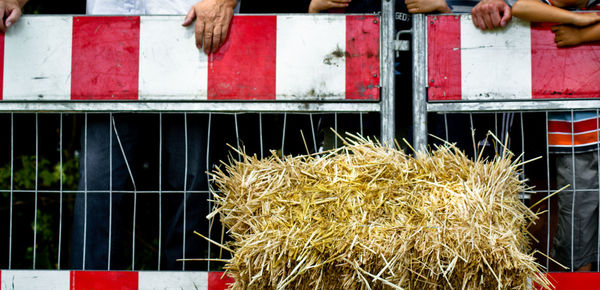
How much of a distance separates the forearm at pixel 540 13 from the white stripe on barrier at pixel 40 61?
80.6 inches

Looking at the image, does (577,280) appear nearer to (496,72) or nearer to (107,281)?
(496,72)

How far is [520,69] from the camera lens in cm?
265

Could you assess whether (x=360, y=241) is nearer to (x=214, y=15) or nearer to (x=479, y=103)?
(x=479, y=103)

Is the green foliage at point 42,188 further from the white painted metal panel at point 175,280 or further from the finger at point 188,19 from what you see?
the finger at point 188,19

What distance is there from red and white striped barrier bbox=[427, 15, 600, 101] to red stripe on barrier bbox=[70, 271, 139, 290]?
5.26 feet

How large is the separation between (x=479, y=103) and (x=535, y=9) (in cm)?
49

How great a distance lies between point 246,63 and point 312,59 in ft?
1.00

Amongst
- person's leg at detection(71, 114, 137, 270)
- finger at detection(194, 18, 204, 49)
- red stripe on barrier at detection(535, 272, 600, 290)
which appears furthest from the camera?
person's leg at detection(71, 114, 137, 270)

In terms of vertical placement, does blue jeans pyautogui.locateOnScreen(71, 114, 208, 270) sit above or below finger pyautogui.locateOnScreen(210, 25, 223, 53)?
below

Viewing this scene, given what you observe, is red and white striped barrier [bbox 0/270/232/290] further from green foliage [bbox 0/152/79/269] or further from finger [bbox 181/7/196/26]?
green foliage [bbox 0/152/79/269]

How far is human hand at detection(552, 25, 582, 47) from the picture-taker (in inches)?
105

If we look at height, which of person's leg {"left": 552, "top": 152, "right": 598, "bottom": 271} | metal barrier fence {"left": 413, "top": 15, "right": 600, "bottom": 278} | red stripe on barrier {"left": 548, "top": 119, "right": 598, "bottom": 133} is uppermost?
metal barrier fence {"left": 413, "top": 15, "right": 600, "bottom": 278}

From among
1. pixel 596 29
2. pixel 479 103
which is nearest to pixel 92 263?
pixel 479 103

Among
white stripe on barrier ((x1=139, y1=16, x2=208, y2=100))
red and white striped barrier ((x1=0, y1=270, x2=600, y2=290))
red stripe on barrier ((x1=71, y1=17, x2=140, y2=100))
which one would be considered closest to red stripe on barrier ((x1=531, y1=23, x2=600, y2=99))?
white stripe on barrier ((x1=139, y1=16, x2=208, y2=100))
